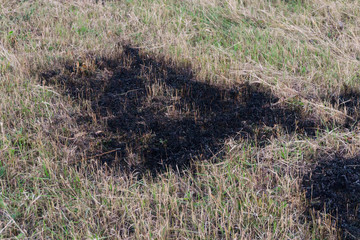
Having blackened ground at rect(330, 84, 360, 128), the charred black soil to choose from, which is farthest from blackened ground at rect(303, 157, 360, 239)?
blackened ground at rect(330, 84, 360, 128)

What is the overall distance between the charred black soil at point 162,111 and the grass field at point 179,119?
0.06 ft

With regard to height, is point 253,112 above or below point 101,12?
below

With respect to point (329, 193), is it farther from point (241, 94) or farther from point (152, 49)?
point (152, 49)

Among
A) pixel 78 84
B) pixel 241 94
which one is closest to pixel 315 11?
pixel 241 94

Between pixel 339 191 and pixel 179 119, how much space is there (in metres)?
1.63

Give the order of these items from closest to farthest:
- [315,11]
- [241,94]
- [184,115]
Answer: [184,115]
[241,94]
[315,11]

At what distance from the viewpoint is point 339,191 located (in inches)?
117

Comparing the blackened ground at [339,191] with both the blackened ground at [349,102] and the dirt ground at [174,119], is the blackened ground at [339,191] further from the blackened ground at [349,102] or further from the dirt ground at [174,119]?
the blackened ground at [349,102]

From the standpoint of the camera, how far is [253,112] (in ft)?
13.1

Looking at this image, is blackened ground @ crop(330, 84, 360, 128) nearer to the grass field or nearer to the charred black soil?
the grass field

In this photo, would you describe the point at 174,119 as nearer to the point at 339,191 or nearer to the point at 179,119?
the point at 179,119

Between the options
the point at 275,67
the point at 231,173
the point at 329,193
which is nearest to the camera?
the point at 329,193

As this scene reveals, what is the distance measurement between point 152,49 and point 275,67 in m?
1.58

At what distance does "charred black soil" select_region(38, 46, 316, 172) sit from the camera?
348cm
